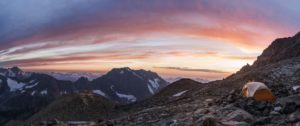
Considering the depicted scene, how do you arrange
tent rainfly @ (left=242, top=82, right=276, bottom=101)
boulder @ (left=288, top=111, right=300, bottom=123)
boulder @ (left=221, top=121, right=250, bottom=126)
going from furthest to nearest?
tent rainfly @ (left=242, top=82, right=276, bottom=101) < boulder @ (left=221, top=121, right=250, bottom=126) < boulder @ (left=288, top=111, right=300, bottom=123)

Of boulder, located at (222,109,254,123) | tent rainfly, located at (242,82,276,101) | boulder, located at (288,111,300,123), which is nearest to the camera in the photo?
boulder, located at (288,111,300,123)

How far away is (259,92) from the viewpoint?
114 ft

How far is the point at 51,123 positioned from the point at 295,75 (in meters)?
27.6

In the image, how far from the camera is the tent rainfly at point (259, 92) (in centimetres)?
3338

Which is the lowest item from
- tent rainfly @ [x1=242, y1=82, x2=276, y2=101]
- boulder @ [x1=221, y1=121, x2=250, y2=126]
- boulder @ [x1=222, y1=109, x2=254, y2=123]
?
boulder @ [x1=221, y1=121, x2=250, y2=126]

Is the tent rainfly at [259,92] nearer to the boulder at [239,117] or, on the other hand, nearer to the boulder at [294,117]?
the boulder at [239,117]

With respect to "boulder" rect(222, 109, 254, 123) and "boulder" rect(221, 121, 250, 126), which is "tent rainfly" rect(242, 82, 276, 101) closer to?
"boulder" rect(222, 109, 254, 123)

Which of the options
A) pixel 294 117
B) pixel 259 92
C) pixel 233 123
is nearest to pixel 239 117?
pixel 233 123

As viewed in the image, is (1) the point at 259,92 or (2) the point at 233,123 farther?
(1) the point at 259,92

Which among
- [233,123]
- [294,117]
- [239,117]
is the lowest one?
[233,123]

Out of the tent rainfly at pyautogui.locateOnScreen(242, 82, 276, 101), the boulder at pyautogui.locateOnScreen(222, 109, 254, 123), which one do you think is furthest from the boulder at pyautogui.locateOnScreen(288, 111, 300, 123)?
the tent rainfly at pyautogui.locateOnScreen(242, 82, 276, 101)

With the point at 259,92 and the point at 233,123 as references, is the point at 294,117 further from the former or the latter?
the point at 259,92

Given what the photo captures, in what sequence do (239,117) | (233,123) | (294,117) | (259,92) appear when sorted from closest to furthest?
(294,117) < (233,123) < (239,117) < (259,92)

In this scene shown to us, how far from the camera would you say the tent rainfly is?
33375mm
